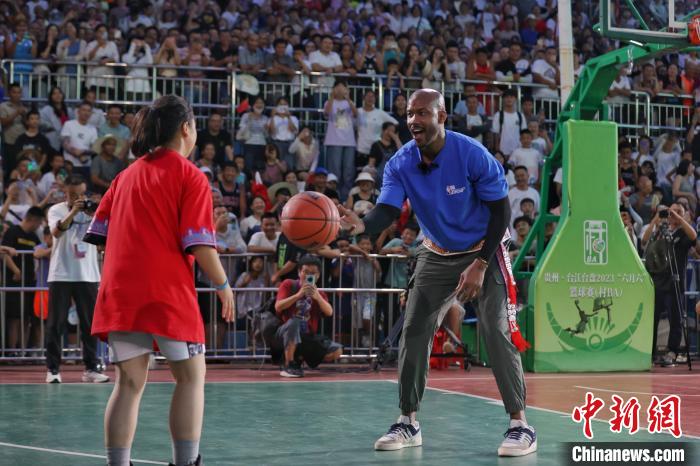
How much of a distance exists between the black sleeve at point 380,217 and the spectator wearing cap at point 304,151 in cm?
1109

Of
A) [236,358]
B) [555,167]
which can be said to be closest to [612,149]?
[555,167]

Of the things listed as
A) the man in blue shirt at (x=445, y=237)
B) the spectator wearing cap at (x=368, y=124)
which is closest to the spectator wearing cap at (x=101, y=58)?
the spectator wearing cap at (x=368, y=124)

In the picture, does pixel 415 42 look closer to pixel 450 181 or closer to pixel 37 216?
pixel 37 216

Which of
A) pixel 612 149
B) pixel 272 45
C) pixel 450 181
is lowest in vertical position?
pixel 450 181

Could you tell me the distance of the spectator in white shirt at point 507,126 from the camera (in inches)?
780

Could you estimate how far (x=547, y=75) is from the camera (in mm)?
21625

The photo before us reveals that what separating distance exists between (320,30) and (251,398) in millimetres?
12731

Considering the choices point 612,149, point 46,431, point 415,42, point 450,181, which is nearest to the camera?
point 450,181

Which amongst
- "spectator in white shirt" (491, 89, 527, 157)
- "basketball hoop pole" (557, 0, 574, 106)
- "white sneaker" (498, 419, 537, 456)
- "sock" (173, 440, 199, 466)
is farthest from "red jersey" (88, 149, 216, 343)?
"spectator in white shirt" (491, 89, 527, 157)

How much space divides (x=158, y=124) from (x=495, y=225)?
2511 millimetres

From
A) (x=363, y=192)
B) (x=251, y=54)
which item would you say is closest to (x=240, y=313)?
(x=363, y=192)

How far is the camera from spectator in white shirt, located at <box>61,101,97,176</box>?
1738 centimetres

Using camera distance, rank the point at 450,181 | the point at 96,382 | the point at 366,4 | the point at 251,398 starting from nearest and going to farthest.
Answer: the point at 450,181 → the point at 251,398 → the point at 96,382 → the point at 366,4

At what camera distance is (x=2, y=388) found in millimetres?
11125
